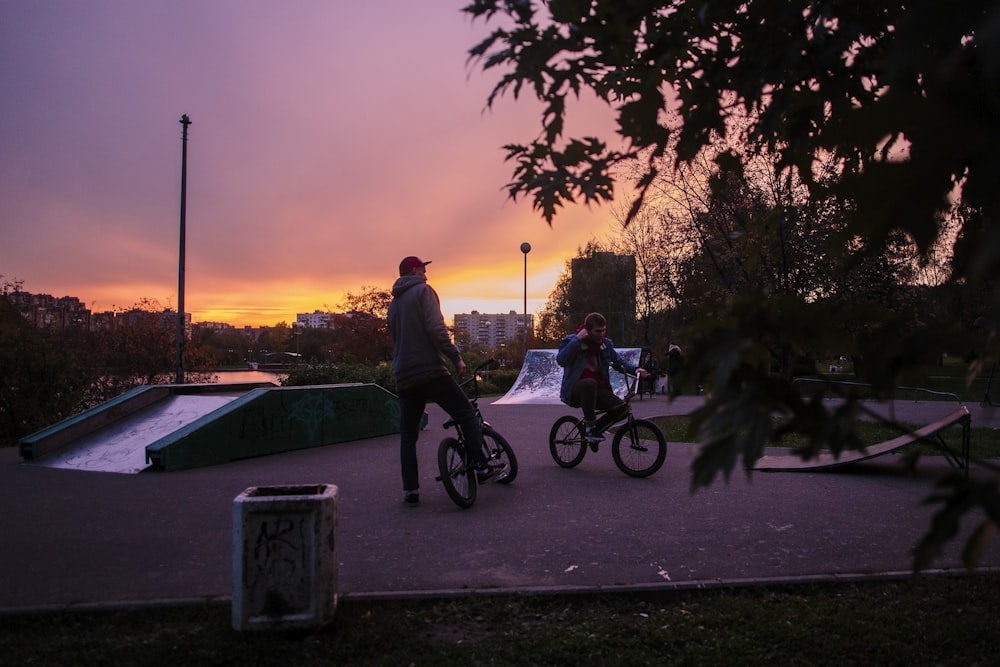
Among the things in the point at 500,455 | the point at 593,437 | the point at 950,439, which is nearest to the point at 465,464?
the point at 500,455

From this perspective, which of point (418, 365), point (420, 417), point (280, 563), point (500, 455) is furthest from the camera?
point (500, 455)

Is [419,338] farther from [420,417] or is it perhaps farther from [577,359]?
[577,359]

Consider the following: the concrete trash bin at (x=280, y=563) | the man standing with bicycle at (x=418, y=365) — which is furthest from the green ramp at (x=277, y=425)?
the concrete trash bin at (x=280, y=563)

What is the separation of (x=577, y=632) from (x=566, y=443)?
5.00 metres

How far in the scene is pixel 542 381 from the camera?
835 inches

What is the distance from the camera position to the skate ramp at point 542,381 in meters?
19.8

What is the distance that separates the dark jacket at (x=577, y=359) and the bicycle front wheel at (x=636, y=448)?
567 millimetres

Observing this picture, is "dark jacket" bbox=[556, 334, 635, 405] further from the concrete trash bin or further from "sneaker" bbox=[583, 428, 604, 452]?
the concrete trash bin

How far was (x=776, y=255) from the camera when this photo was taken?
3922 millimetres

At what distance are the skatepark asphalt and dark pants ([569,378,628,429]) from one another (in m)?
0.63

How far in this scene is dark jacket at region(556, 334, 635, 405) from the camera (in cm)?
805

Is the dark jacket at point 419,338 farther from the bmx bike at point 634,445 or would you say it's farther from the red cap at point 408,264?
the bmx bike at point 634,445

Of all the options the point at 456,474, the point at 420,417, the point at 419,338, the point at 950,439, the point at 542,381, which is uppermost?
the point at 419,338

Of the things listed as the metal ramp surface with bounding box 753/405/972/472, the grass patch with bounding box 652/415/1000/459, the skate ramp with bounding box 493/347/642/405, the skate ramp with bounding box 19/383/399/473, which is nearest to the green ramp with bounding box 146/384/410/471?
the skate ramp with bounding box 19/383/399/473
